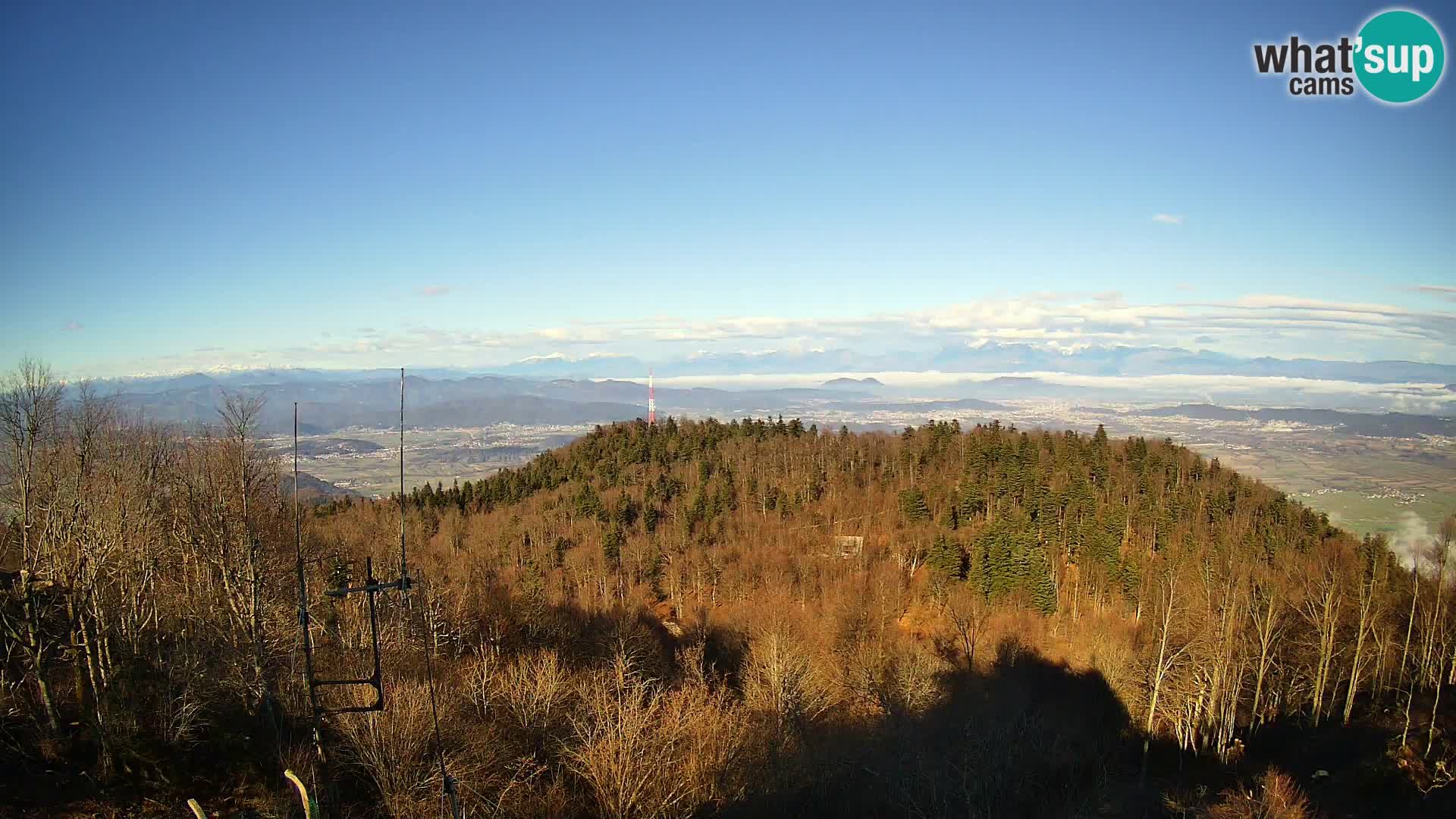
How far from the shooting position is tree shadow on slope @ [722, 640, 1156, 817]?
21.6 m

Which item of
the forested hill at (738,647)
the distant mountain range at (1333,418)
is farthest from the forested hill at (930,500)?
the distant mountain range at (1333,418)

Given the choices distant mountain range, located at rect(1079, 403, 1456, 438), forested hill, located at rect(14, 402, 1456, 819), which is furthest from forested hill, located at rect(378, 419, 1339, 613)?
distant mountain range, located at rect(1079, 403, 1456, 438)

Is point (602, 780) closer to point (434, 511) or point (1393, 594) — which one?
point (1393, 594)

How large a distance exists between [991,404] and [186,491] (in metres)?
194

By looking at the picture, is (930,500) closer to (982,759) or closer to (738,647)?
(738,647)

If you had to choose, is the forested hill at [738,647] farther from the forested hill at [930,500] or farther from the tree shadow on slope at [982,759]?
the forested hill at [930,500]

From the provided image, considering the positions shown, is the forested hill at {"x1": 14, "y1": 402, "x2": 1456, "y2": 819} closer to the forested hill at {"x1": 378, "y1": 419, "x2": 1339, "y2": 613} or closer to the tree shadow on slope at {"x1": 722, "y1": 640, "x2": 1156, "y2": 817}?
the tree shadow on slope at {"x1": 722, "y1": 640, "x2": 1156, "y2": 817}

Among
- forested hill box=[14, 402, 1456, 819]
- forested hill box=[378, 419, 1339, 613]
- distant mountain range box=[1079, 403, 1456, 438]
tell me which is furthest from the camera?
distant mountain range box=[1079, 403, 1456, 438]

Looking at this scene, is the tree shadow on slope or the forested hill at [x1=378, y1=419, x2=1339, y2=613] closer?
the tree shadow on slope

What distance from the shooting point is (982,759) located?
2605 cm

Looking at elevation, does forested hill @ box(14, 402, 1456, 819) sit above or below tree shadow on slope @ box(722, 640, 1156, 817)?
above

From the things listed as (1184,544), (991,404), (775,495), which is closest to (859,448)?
(775,495)

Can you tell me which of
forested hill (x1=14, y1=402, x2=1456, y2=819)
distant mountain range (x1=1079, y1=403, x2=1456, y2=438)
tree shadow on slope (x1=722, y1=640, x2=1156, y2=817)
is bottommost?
tree shadow on slope (x1=722, y1=640, x2=1156, y2=817)

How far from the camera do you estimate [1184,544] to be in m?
42.1
